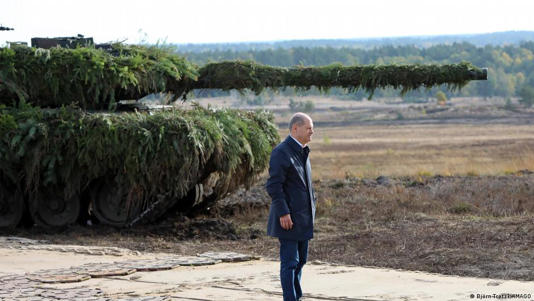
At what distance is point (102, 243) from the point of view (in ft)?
44.3

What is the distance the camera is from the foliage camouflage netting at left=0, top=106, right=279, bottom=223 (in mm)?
13984

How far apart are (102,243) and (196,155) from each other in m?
1.66

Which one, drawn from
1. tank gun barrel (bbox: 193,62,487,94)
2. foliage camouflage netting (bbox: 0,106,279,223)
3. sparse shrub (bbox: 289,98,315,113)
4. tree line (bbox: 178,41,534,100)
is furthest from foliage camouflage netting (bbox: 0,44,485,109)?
tree line (bbox: 178,41,534,100)

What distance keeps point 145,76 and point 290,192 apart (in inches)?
309

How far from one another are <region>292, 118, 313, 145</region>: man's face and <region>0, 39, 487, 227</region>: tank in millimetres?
5937

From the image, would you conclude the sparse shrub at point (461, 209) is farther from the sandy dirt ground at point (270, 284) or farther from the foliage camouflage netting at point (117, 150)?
the sandy dirt ground at point (270, 284)

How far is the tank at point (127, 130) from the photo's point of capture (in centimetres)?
1407

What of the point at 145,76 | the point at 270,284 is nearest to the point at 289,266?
the point at 270,284

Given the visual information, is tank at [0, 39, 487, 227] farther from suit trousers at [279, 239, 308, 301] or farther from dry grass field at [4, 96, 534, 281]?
suit trousers at [279, 239, 308, 301]

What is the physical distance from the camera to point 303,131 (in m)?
8.11

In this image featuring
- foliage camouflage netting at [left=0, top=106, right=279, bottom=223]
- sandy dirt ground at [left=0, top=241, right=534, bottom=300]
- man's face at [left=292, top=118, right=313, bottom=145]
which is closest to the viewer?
man's face at [left=292, top=118, right=313, bottom=145]

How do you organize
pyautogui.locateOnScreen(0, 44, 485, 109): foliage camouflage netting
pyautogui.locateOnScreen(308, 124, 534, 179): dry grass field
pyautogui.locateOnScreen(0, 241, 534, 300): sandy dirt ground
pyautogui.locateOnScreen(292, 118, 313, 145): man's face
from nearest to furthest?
1. pyautogui.locateOnScreen(292, 118, 313, 145): man's face
2. pyautogui.locateOnScreen(0, 241, 534, 300): sandy dirt ground
3. pyautogui.locateOnScreen(0, 44, 485, 109): foliage camouflage netting
4. pyautogui.locateOnScreen(308, 124, 534, 179): dry grass field

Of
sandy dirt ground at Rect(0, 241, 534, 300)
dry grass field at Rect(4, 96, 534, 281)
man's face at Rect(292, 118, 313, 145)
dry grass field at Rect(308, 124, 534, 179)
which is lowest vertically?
dry grass field at Rect(308, 124, 534, 179)

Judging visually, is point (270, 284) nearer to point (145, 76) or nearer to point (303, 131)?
point (303, 131)
